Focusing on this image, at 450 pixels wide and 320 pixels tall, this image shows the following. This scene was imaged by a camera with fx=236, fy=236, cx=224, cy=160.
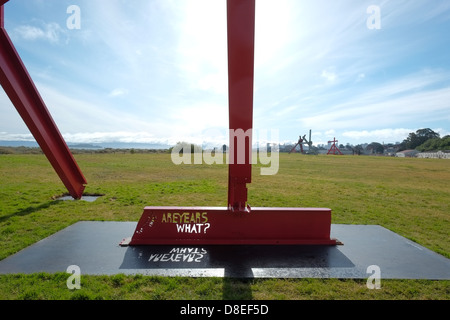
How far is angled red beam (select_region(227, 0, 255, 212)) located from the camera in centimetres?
385

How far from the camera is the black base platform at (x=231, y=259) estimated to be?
380 cm

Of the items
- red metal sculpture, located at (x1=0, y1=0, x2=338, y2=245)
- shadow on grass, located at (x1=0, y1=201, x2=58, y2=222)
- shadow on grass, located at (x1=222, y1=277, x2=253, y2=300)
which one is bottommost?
shadow on grass, located at (x1=222, y1=277, x2=253, y2=300)

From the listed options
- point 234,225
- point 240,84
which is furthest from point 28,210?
point 240,84

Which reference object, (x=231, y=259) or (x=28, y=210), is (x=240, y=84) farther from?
(x=28, y=210)

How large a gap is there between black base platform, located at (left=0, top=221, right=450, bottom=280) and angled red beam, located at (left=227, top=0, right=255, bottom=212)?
1418mm

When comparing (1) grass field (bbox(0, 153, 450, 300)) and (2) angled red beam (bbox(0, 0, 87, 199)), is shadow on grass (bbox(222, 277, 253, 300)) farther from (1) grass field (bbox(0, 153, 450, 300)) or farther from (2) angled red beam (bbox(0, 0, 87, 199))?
(2) angled red beam (bbox(0, 0, 87, 199))

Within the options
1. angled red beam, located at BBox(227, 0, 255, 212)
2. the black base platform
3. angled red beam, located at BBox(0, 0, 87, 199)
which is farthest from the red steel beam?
angled red beam, located at BBox(0, 0, 87, 199)

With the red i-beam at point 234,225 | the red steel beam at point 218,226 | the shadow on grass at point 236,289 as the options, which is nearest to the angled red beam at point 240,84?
the red i-beam at point 234,225

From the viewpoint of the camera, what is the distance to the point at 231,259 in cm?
423

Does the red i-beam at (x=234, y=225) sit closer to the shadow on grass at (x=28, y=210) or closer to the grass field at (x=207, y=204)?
the grass field at (x=207, y=204)

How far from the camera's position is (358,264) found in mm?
4203

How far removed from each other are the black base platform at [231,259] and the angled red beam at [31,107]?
317cm

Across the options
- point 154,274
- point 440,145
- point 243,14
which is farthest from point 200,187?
point 440,145

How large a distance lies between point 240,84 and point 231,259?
123 inches
